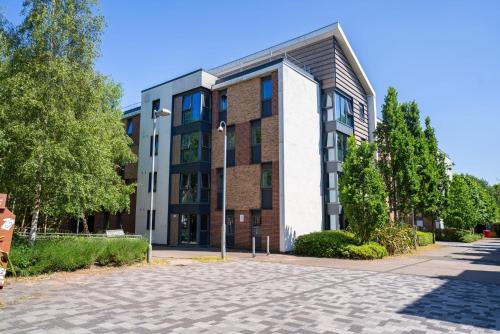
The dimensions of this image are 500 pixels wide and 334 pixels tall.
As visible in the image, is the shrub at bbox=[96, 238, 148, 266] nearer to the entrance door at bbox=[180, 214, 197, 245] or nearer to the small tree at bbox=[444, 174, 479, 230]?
the entrance door at bbox=[180, 214, 197, 245]

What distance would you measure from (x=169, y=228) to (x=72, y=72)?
14.4 metres

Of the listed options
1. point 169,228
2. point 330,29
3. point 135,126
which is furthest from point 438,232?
point 135,126

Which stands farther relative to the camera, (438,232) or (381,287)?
(438,232)

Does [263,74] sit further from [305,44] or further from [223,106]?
[305,44]

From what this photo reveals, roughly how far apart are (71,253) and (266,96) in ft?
48.2

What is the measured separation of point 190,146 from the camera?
25422 millimetres

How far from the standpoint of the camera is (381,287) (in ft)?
33.4

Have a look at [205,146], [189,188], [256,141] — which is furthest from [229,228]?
[205,146]

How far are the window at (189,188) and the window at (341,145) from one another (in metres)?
9.85

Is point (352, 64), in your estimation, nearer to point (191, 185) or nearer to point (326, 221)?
point (326, 221)

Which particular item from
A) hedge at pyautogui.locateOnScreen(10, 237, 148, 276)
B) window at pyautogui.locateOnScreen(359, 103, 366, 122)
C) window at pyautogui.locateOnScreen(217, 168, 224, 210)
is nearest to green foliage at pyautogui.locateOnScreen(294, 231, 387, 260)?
window at pyautogui.locateOnScreen(217, 168, 224, 210)

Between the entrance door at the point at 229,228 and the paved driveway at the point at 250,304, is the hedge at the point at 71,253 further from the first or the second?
the entrance door at the point at 229,228

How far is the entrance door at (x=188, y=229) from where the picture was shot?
24.5 metres

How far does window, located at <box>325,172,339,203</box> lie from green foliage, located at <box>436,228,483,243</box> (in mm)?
19817
